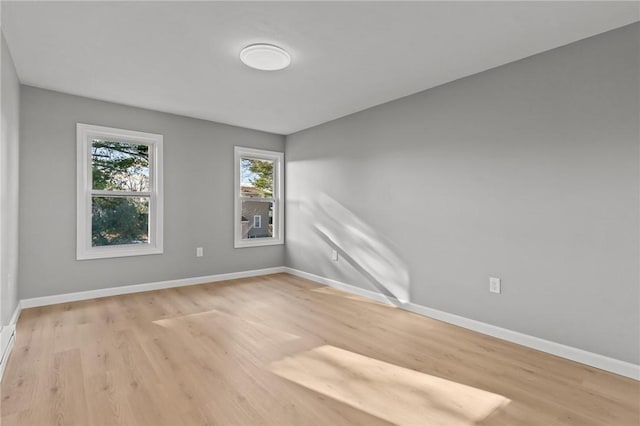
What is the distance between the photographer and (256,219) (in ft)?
17.8

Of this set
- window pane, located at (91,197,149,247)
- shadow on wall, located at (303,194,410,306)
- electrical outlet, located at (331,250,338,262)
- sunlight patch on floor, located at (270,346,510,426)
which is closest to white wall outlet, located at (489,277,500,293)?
shadow on wall, located at (303,194,410,306)

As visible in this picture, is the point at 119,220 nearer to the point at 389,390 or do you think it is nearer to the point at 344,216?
the point at 344,216

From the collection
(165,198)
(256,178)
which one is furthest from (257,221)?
(165,198)

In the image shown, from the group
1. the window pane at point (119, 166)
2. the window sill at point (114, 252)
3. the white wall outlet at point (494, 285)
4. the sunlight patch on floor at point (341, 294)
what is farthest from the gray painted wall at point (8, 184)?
the white wall outlet at point (494, 285)

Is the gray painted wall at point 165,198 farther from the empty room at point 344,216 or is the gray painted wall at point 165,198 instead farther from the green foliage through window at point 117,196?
the green foliage through window at point 117,196

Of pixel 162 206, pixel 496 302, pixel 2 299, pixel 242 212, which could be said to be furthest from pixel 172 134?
pixel 496 302

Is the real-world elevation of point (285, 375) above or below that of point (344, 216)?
below

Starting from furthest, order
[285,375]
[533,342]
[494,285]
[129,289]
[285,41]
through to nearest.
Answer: [129,289] → [494,285] → [533,342] → [285,41] → [285,375]

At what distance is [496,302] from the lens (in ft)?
9.50

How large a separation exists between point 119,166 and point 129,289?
1.60 metres

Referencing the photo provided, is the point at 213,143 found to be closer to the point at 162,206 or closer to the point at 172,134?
the point at 172,134

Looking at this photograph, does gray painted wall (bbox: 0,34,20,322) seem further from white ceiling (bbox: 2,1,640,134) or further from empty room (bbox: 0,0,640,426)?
white ceiling (bbox: 2,1,640,134)

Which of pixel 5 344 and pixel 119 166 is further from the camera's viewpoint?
pixel 119 166

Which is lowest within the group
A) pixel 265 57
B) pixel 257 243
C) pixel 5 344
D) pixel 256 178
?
pixel 5 344
